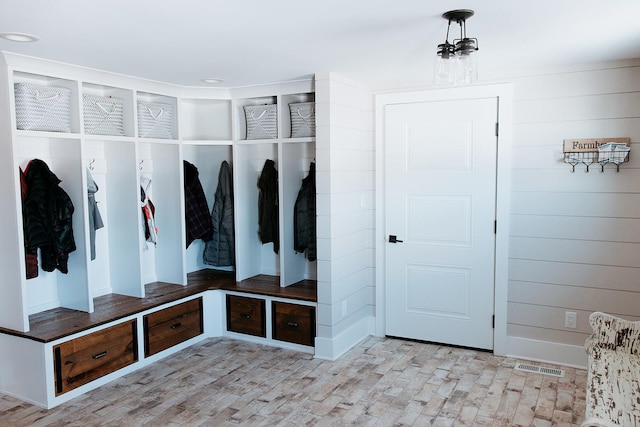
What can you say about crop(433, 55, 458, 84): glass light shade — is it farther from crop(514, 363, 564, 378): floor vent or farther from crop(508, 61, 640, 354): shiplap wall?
crop(514, 363, 564, 378): floor vent

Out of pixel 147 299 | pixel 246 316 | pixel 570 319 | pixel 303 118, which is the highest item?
pixel 303 118

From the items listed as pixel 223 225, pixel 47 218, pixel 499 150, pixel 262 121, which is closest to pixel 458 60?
pixel 499 150

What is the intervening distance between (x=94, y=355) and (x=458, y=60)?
2931 mm

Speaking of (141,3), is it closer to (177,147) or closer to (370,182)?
(177,147)

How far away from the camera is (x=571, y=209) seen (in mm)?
3627

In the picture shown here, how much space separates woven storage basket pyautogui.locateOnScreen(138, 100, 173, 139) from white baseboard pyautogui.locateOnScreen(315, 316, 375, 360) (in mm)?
2097

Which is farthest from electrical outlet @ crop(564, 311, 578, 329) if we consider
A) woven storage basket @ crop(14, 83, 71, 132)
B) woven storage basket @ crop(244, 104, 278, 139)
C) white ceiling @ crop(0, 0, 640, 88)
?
woven storage basket @ crop(14, 83, 71, 132)

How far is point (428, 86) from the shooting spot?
4.03 metres

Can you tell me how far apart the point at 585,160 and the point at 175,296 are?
10.6 feet

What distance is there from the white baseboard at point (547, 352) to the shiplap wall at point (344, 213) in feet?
3.89

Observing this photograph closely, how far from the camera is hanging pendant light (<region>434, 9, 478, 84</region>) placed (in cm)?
245

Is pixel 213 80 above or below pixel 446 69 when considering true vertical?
above

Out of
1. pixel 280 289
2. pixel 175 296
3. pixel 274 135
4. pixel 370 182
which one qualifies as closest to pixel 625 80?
pixel 370 182

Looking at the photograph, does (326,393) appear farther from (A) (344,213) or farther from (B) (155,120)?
(B) (155,120)
